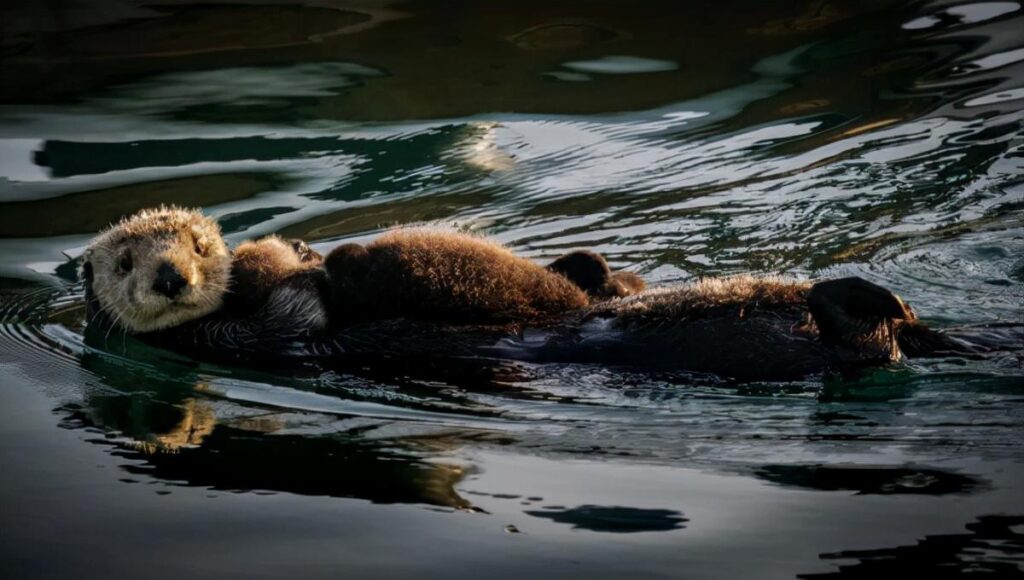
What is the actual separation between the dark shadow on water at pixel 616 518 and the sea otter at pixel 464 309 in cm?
130

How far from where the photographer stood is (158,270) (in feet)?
16.5

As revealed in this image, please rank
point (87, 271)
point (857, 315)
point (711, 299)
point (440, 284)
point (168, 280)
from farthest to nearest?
point (87, 271), point (168, 280), point (440, 284), point (711, 299), point (857, 315)

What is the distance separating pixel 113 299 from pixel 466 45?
16.2ft

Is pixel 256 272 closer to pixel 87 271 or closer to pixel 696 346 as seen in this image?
pixel 87 271

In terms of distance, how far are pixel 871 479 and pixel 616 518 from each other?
70 cm

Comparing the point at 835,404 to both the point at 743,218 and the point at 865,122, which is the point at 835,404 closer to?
the point at 743,218

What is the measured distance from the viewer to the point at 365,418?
14.0 feet

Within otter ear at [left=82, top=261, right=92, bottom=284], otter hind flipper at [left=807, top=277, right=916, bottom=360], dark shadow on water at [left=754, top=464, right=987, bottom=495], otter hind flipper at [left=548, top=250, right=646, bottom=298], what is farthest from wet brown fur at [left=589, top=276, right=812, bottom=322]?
otter ear at [left=82, top=261, right=92, bottom=284]

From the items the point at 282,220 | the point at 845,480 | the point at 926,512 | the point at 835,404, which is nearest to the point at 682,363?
the point at 835,404

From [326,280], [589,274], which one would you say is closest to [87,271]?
[326,280]

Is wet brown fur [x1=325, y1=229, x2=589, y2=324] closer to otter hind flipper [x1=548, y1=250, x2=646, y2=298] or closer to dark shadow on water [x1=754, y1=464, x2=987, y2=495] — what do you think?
otter hind flipper [x1=548, y1=250, x2=646, y2=298]

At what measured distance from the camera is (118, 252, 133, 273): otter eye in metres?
5.17

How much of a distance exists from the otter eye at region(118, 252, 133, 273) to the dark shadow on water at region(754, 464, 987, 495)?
2.80m

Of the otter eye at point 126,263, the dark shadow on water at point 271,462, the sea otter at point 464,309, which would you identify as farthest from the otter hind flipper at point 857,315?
the otter eye at point 126,263
